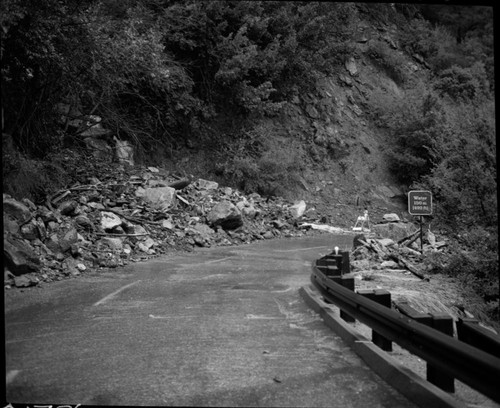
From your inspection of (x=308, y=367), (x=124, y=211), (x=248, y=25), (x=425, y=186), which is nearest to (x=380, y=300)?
(x=308, y=367)

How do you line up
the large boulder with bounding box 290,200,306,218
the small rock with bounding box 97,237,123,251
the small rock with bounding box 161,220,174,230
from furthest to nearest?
the large boulder with bounding box 290,200,306,218 < the small rock with bounding box 161,220,174,230 < the small rock with bounding box 97,237,123,251

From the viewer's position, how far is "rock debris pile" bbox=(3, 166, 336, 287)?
8.85 meters

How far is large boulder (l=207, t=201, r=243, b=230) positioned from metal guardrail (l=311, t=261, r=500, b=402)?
11950 millimetres

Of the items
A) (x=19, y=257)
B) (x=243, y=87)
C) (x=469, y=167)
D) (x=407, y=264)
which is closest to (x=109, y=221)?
(x=19, y=257)

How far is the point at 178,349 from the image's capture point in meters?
4.03

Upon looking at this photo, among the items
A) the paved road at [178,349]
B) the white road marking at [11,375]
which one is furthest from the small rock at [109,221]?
the white road marking at [11,375]

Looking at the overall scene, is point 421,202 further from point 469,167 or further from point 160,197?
point 160,197

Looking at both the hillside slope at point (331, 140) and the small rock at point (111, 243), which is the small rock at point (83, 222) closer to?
the small rock at point (111, 243)

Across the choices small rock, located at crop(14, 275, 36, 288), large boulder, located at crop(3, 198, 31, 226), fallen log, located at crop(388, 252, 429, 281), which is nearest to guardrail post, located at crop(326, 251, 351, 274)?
fallen log, located at crop(388, 252, 429, 281)

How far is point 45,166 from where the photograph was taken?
13.1 meters

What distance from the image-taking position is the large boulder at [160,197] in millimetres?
15906

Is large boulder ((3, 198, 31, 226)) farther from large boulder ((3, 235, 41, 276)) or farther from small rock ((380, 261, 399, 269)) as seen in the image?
small rock ((380, 261, 399, 269))

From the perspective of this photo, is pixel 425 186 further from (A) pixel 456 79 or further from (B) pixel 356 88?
(B) pixel 356 88

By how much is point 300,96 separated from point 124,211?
57.7 ft
